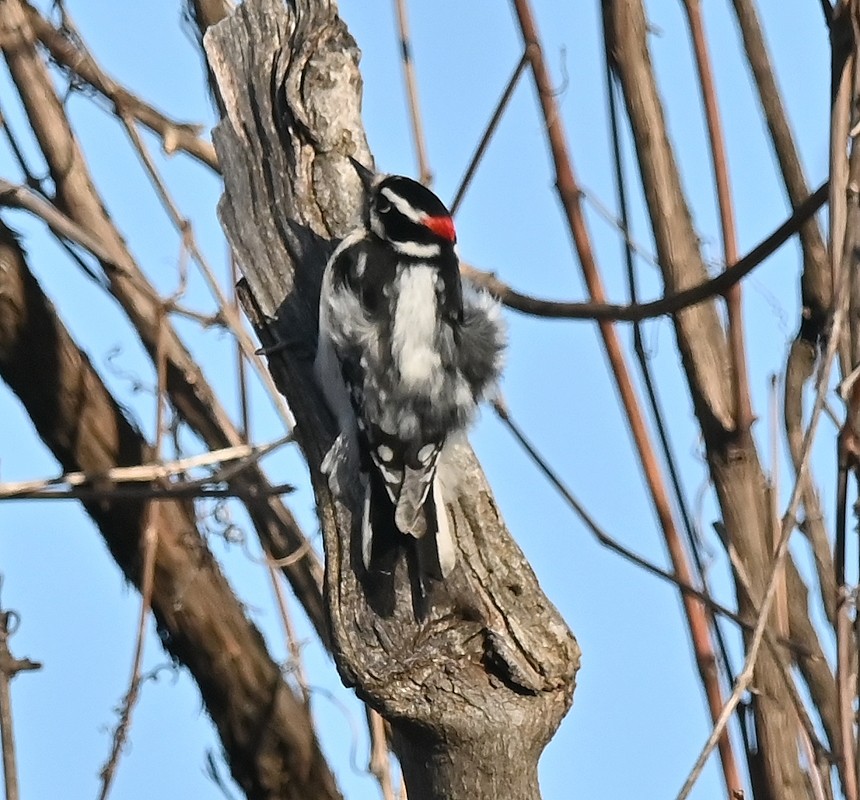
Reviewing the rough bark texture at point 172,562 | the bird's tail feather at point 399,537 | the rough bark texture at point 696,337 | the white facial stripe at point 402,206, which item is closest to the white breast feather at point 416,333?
the white facial stripe at point 402,206

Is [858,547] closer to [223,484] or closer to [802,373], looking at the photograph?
[802,373]

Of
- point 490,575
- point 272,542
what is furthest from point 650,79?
point 272,542

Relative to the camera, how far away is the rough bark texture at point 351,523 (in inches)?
76.7

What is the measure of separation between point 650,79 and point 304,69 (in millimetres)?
656

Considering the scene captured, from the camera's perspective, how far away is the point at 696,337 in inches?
86.8

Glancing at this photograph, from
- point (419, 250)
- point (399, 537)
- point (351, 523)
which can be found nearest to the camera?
point (399, 537)

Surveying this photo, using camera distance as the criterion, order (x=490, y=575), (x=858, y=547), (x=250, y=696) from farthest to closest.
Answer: (x=250, y=696)
(x=490, y=575)
(x=858, y=547)

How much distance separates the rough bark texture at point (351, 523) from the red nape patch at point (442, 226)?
18cm

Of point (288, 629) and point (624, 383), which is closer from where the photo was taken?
point (624, 383)

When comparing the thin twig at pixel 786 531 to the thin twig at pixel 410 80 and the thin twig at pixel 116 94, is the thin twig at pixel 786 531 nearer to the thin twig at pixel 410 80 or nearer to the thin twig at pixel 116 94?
the thin twig at pixel 410 80

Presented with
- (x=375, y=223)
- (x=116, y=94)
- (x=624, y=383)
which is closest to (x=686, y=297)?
(x=624, y=383)

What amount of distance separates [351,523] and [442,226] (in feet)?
2.32

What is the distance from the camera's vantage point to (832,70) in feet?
5.97

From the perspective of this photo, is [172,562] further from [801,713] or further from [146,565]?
[801,713]
